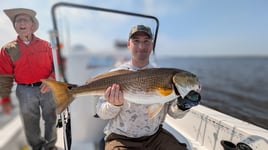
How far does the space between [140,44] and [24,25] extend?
1.08 metres

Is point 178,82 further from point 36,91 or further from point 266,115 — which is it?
point 266,115

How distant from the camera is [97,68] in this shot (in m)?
2.23

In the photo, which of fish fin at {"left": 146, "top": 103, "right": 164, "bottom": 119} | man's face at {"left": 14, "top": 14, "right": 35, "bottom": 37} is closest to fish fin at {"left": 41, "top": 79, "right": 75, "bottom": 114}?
man's face at {"left": 14, "top": 14, "right": 35, "bottom": 37}

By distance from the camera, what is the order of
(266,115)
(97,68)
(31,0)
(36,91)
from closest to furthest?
(31,0), (36,91), (97,68), (266,115)

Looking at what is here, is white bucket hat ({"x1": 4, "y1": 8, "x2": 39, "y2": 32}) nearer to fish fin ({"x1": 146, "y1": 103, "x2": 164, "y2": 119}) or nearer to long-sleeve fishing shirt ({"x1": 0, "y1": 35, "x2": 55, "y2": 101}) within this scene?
long-sleeve fishing shirt ({"x1": 0, "y1": 35, "x2": 55, "y2": 101})

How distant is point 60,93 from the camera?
1.39 meters

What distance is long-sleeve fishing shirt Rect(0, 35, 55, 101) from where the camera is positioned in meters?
1.39

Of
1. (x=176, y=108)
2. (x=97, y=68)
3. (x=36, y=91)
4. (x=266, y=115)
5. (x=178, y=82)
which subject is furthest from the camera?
(x=266, y=115)

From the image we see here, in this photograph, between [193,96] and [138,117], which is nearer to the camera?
[193,96]

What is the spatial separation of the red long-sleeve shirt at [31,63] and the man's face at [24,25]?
6cm

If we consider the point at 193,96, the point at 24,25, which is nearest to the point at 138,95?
the point at 193,96

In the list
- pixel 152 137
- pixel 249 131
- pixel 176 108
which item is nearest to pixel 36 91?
pixel 152 137

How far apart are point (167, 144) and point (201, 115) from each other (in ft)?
2.80

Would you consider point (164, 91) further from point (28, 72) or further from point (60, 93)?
point (28, 72)
